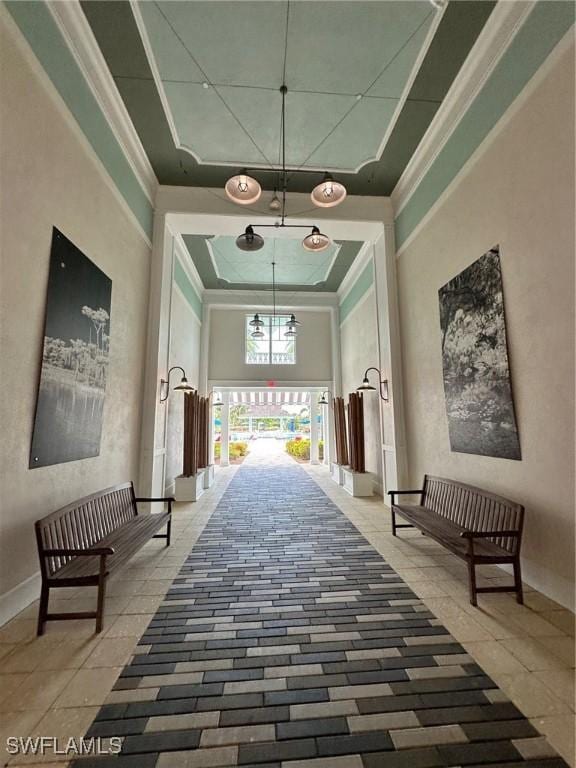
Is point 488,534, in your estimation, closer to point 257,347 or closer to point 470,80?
point 470,80

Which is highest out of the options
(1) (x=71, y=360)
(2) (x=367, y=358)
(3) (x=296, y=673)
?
(2) (x=367, y=358)

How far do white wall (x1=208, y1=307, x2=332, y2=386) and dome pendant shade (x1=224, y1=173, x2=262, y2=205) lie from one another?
5955 millimetres

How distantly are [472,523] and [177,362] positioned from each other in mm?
5747

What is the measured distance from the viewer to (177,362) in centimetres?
673

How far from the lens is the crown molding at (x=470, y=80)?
295cm

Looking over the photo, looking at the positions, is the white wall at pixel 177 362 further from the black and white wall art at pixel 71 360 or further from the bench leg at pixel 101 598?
the bench leg at pixel 101 598

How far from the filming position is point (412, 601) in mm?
2602

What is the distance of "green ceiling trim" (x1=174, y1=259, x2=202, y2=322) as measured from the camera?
22.1 ft

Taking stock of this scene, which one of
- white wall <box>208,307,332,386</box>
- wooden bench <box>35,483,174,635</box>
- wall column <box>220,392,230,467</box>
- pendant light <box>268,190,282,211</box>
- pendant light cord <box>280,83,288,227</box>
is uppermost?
pendant light cord <box>280,83,288,227</box>

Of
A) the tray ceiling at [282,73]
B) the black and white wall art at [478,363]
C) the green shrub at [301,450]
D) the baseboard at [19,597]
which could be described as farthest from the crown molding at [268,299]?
the baseboard at [19,597]

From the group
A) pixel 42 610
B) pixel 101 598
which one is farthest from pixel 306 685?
pixel 42 610

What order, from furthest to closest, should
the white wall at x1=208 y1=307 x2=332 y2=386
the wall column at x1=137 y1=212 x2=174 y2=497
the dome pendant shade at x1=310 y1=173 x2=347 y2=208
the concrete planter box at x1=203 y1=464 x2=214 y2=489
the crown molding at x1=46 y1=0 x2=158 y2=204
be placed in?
the white wall at x1=208 y1=307 x2=332 y2=386 < the concrete planter box at x1=203 y1=464 x2=214 y2=489 < the wall column at x1=137 y1=212 x2=174 y2=497 < the dome pendant shade at x1=310 y1=173 x2=347 y2=208 < the crown molding at x1=46 y1=0 x2=158 y2=204

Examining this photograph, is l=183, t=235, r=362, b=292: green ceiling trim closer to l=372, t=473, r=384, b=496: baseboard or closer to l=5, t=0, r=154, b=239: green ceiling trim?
l=5, t=0, r=154, b=239: green ceiling trim

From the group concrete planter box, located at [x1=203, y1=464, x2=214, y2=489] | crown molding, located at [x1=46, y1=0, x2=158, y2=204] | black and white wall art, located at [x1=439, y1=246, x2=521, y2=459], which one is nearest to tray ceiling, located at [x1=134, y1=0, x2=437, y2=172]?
crown molding, located at [x1=46, y1=0, x2=158, y2=204]
